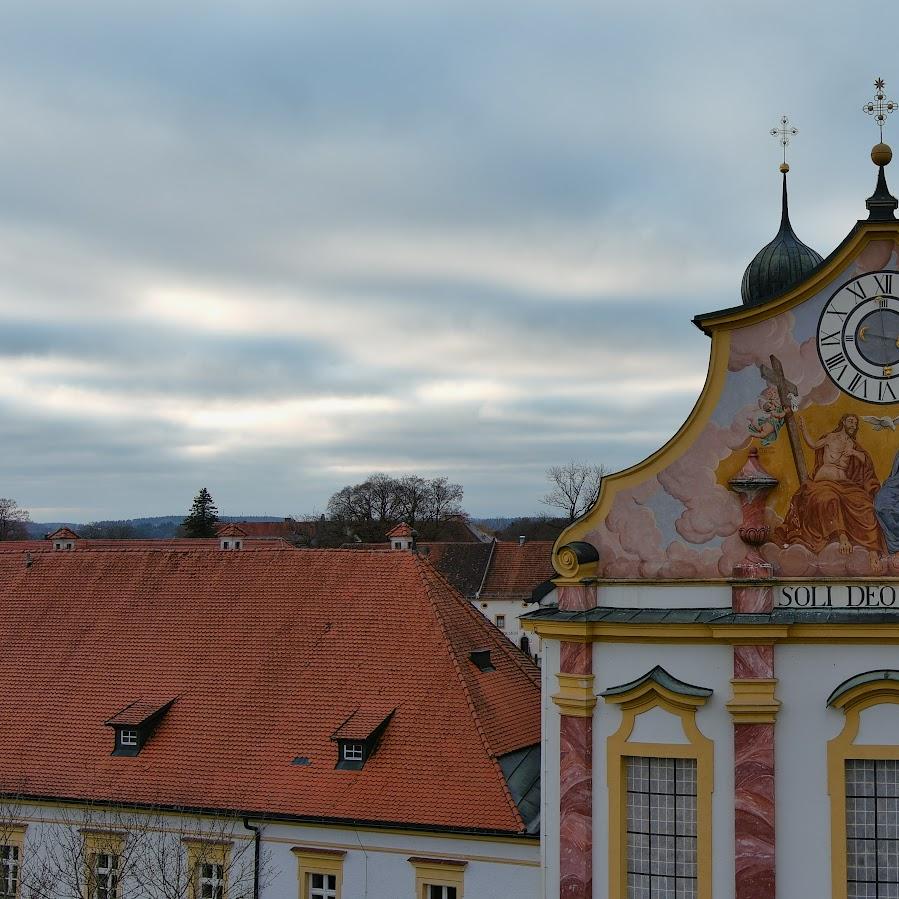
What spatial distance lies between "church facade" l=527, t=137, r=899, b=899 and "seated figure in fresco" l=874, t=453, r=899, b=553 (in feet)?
0.09

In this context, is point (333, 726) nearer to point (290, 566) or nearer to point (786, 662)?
point (290, 566)

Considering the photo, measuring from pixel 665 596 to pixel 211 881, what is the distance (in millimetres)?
9653

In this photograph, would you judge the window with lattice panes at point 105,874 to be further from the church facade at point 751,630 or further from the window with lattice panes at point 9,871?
the church facade at point 751,630

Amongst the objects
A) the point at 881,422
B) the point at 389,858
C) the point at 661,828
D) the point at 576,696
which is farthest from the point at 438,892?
the point at 881,422

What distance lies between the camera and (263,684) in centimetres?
2258

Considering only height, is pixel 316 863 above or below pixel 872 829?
below

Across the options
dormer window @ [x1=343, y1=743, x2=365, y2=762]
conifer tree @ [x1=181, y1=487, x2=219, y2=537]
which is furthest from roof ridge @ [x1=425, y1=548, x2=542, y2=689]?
conifer tree @ [x1=181, y1=487, x2=219, y2=537]

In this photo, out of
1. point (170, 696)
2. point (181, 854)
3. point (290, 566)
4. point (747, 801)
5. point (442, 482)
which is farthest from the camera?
point (442, 482)

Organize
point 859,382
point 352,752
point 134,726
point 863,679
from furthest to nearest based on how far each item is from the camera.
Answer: point 134,726 → point 352,752 → point 859,382 → point 863,679

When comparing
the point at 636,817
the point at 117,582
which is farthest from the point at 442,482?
the point at 636,817

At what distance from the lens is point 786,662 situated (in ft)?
54.4

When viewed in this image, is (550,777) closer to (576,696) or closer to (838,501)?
(576,696)

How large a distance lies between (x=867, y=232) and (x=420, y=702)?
1112cm

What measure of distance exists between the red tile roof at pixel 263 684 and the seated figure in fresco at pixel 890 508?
7.41 meters
